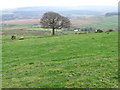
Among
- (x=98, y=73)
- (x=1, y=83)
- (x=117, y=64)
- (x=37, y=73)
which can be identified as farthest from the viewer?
(x=117, y=64)

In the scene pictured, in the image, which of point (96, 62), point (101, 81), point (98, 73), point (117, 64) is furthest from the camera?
point (96, 62)

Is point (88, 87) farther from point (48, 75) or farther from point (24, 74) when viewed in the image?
point (24, 74)

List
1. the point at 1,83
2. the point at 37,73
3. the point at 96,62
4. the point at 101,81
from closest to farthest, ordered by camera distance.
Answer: the point at 101,81 < the point at 1,83 < the point at 37,73 < the point at 96,62

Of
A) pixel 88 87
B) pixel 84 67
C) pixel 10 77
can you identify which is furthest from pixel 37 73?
pixel 88 87

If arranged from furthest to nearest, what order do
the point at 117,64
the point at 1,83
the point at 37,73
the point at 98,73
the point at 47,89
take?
1. the point at 117,64
2. the point at 37,73
3. the point at 98,73
4. the point at 1,83
5. the point at 47,89

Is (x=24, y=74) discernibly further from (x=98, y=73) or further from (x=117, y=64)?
(x=117, y=64)

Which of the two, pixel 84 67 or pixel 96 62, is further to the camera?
pixel 96 62

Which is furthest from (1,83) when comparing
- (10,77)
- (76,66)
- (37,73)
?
(76,66)

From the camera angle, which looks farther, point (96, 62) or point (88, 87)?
point (96, 62)

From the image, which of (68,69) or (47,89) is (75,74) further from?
(47,89)

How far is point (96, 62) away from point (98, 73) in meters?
2.56

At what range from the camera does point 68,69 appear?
12023 mm

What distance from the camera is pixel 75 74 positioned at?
1090 centimetres

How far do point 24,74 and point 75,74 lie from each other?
336 cm
